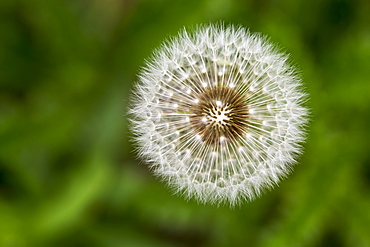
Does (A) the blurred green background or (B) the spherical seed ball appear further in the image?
(A) the blurred green background

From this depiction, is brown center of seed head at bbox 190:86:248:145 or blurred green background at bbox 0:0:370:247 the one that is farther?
blurred green background at bbox 0:0:370:247

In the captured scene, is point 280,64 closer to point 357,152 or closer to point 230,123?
point 230,123

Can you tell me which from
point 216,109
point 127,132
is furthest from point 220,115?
point 127,132

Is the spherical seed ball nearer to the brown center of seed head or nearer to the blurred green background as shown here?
the brown center of seed head

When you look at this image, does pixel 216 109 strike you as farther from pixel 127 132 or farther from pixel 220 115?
pixel 127 132

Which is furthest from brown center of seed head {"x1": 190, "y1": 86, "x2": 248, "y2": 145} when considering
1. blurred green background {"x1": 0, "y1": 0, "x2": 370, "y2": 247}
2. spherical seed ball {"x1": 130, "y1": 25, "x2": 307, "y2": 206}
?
blurred green background {"x1": 0, "y1": 0, "x2": 370, "y2": 247}

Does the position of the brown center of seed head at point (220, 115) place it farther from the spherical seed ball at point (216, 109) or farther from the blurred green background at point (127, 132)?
the blurred green background at point (127, 132)
